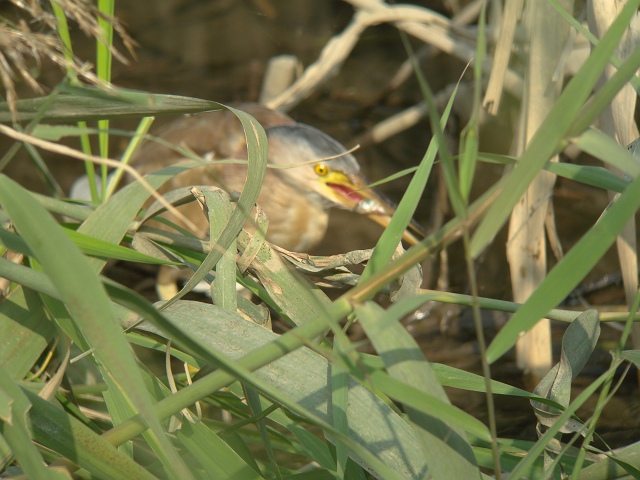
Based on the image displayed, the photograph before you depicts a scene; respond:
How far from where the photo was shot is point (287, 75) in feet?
9.84

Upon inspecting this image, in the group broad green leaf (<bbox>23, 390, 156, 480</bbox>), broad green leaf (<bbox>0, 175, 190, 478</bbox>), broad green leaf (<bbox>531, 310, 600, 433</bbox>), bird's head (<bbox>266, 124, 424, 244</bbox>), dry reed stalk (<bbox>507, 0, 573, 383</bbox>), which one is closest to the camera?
broad green leaf (<bbox>0, 175, 190, 478</bbox>)

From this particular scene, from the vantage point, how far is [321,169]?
8.80 feet

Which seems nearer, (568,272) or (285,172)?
(568,272)

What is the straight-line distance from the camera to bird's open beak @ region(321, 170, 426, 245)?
102 inches

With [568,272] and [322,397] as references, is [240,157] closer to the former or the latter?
[322,397]

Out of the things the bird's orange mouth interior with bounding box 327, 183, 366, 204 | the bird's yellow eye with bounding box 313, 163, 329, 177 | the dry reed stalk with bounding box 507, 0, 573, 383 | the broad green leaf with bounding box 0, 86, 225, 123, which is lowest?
the bird's orange mouth interior with bounding box 327, 183, 366, 204

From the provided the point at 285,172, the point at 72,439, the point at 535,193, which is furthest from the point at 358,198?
the point at 72,439

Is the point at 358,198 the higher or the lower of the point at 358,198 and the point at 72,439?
the lower

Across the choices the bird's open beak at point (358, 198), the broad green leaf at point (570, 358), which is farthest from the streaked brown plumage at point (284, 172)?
the broad green leaf at point (570, 358)

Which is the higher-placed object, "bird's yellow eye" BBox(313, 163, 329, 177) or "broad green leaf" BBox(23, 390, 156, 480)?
"broad green leaf" BBox(23, 390, 156, 480)

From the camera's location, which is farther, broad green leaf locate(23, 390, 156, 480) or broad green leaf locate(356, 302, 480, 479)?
broad green leaf locate(23, 390, 156, 480)

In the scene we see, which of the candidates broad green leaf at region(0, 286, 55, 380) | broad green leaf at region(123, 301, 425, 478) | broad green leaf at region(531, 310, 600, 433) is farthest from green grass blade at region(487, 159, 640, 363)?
broad green leaf at region(0, 286, 55, 380)

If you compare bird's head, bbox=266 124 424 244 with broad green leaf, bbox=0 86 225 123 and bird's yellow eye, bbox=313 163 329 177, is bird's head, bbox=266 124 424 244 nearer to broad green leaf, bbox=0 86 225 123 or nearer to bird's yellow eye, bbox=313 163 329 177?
bird's yellow eye, bbox=313 163 329 177

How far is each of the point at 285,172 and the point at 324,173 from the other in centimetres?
16
